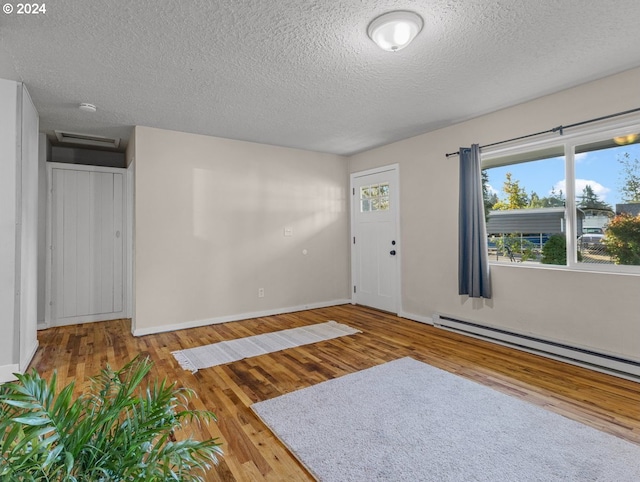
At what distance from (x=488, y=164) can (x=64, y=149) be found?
594 centimetres

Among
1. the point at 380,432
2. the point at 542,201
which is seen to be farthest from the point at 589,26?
the point at 380,432

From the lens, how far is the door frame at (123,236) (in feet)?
14.3

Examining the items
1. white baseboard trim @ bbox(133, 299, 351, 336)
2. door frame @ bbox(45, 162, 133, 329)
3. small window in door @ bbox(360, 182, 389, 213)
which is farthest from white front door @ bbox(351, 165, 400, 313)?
door frame @ bbox(45, 162, 133, 329)

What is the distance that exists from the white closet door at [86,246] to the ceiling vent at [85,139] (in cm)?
41

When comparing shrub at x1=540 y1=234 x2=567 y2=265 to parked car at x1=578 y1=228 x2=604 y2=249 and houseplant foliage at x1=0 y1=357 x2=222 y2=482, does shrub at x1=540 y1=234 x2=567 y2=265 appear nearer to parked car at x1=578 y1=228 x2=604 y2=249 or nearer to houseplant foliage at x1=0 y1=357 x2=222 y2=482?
parked car at x1=578 y1=228 x2=604 y2=249

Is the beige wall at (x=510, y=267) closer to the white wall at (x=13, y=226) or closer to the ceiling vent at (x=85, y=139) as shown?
the ceiling vent at (x=85, y=139)

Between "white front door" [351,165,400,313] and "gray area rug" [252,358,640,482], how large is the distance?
2419mm

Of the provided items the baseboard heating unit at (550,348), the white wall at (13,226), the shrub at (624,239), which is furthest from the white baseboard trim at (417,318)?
the white wall at (13,226)

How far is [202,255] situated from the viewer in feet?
14.4

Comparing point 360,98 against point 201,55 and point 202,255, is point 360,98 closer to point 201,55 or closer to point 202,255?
point 201,55

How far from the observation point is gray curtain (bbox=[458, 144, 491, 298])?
11.9 feet

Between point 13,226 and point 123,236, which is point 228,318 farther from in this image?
point 13,226

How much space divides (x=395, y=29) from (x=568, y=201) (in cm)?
235

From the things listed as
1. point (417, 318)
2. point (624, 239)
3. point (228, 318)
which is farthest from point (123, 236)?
point (624, 239)
